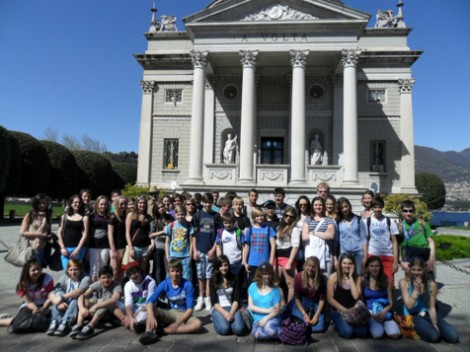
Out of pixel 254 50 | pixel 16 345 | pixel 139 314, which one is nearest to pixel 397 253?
pixel 139 314

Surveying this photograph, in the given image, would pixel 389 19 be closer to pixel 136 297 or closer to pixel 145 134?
pixel 145 134

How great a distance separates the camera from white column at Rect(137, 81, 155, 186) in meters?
25.6

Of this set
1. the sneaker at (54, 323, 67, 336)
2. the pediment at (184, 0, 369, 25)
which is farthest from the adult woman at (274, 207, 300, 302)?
the pediment at (184, 0, 369, 25)

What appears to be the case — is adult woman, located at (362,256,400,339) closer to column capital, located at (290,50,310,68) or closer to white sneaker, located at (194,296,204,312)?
white sneaker, located at (194,296,204,312)

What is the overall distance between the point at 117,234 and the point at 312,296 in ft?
12.6

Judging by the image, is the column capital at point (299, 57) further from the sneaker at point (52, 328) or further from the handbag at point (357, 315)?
the sneaker at point (52, 328)

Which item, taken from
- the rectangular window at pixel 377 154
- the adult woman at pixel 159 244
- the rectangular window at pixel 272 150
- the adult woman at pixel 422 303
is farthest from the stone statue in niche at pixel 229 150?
the adult woman at pixel 422 303

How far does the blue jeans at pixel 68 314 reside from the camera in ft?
18.0

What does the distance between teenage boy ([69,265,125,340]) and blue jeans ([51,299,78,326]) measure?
0.26ft

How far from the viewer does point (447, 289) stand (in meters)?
8.32

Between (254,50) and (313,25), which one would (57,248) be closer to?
(254,50)

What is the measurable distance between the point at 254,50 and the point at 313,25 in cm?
376

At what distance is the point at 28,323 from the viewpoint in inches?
213

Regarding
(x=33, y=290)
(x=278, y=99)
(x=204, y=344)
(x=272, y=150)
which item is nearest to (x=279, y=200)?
(x=204, y=344)
